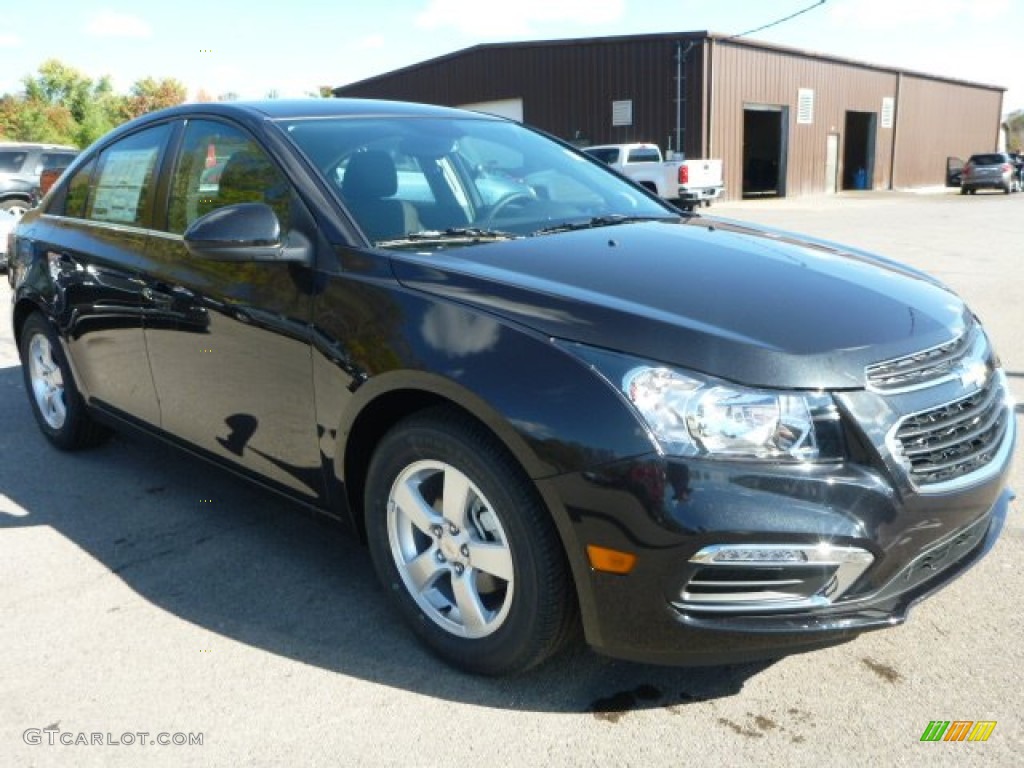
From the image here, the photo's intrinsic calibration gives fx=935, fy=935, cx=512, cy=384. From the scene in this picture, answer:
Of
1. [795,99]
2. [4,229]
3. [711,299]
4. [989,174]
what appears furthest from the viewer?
[989,174]

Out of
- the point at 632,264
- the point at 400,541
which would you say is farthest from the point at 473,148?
the point at 400,541

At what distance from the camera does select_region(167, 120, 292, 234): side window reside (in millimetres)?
3182

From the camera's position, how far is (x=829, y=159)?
36094 millimetres

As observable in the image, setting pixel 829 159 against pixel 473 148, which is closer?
pixel 473 148

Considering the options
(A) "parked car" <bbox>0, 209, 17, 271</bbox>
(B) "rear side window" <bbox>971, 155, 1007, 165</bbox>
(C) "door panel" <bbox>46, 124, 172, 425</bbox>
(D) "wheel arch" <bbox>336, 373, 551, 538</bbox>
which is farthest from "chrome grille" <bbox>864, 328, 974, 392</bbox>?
(B) "rear side window" <bbox>971, 155, 1007, 165</bbox>

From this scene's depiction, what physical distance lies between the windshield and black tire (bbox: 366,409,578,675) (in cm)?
73

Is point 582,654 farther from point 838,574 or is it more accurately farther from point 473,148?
point 473,148

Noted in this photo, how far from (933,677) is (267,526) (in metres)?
2.52

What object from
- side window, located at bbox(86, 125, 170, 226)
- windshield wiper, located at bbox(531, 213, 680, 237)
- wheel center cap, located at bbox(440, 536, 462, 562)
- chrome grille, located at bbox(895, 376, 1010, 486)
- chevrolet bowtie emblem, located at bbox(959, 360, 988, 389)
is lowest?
wheel center cap, located at bbox(440, 536, 462, 562)

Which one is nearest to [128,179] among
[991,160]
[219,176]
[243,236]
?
[219,176]

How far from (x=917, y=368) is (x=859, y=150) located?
135ft

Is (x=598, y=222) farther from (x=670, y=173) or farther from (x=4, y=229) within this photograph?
(x=670, y=173)

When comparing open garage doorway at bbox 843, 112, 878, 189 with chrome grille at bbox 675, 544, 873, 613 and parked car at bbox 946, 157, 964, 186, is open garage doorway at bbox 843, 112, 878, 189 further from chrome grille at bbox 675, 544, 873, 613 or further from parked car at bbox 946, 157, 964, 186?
chrome grille at bbox 675, 544, 873, 613

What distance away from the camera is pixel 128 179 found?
4.05m
